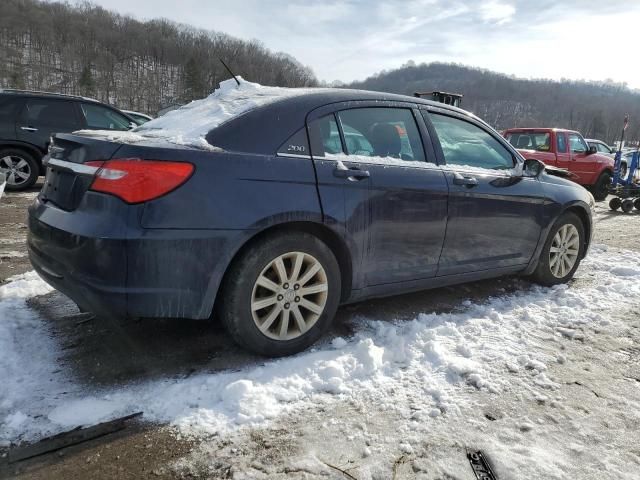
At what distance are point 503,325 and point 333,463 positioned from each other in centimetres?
198

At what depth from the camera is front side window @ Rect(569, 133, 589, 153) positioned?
12000 mm

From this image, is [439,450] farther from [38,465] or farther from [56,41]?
[56,41]

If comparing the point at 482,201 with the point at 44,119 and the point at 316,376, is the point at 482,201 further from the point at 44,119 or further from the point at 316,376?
the point at 44,119

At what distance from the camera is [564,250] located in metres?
4.47

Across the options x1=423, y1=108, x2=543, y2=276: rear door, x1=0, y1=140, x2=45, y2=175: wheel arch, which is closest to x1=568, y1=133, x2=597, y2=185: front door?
x1=423, y1=108, x2=543, y2=276: rear door

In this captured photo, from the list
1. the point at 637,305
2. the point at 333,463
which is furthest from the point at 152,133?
the point at 637,305

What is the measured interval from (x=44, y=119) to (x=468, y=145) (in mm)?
7588

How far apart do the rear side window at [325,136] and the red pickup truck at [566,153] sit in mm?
9456

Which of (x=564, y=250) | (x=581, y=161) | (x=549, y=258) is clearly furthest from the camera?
(x=581, y=161)

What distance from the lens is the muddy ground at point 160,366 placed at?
1854 mm

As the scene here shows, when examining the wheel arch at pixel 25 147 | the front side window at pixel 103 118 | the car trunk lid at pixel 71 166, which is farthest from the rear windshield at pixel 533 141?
the car trunk lid at pixel 71 166

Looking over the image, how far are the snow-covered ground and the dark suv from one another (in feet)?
19.3

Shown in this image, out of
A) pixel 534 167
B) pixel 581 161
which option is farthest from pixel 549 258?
pixel 581 161

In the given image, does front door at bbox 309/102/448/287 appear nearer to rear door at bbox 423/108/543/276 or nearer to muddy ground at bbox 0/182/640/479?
rear door at bbox 423/108/543/276
